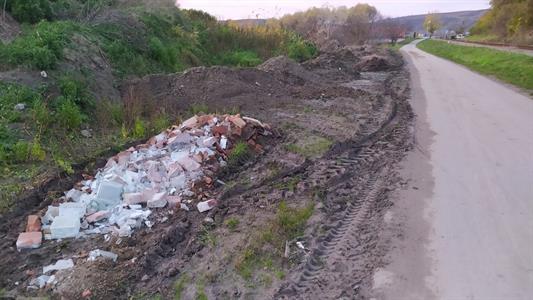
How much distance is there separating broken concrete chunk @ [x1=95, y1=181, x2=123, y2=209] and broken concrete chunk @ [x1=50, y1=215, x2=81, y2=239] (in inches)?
18.8

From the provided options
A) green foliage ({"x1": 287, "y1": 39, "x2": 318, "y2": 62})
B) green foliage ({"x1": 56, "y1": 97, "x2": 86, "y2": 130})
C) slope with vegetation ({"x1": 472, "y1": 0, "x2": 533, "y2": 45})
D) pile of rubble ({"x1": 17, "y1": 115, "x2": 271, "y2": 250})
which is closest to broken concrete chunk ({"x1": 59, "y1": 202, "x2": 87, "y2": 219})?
pile of rubble ({"x1": 17, "y1": 115, "x2": 271, "y2": 250})

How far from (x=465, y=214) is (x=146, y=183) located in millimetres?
4175

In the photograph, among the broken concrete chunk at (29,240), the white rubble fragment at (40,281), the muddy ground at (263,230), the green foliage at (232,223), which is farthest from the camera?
the green foliage at (232,223)

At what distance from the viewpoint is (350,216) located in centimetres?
532

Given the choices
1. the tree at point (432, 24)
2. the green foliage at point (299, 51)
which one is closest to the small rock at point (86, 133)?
the green foliage at point (299, 51)

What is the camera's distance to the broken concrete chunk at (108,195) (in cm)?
557

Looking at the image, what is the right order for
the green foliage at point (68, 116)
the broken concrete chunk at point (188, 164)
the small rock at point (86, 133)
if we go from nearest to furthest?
1. the broken concrete chunk at point (188, 164)
2. the green foliage at point (68, 116)
3. the small rock at point (86, 133)

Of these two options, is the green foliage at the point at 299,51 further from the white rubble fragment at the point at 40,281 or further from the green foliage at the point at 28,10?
the white rubble fragment at the point at 40,281

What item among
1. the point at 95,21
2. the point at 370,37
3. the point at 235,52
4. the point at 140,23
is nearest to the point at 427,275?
the point at 95,21

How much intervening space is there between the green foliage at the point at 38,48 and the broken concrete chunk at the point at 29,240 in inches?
206

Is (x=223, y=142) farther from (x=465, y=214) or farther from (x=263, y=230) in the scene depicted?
(x=465, y=214)

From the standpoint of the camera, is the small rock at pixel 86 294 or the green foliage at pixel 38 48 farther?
the green foliage at pixel 38 48

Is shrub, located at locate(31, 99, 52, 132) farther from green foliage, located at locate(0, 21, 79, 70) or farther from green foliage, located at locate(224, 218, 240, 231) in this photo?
green foliage, located at locate(224, 218, 240, 231)

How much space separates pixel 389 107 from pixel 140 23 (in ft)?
28.6
